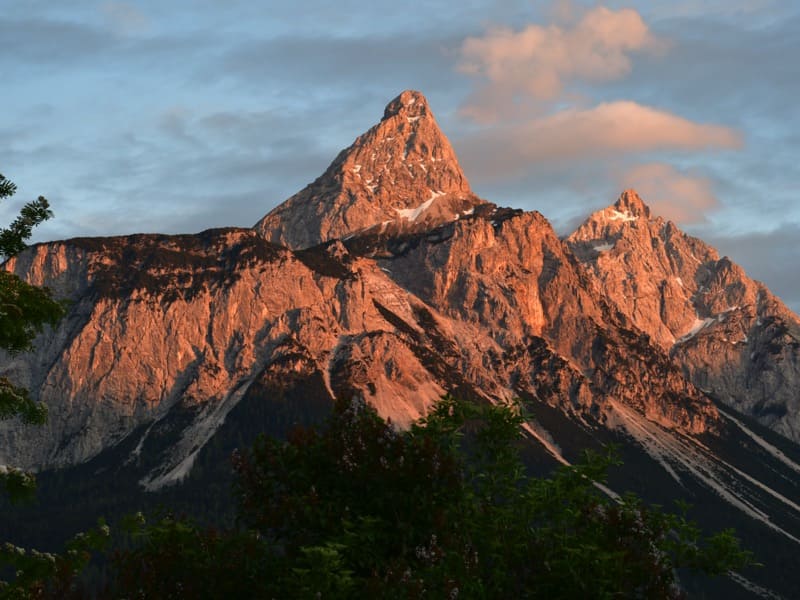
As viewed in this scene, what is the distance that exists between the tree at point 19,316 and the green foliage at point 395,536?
6.06 meters

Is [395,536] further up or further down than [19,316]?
further down

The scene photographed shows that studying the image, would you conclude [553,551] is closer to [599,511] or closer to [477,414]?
[599,511]

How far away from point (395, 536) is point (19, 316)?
15948 millimetres

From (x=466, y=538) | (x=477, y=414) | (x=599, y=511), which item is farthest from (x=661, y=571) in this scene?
(x=477, y=414)

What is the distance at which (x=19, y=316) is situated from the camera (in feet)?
111

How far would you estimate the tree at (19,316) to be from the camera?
33.0 m

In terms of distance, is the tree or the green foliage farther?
the green foliage

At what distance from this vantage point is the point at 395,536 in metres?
44.4

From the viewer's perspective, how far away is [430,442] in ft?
148

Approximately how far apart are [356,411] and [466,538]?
7091mm

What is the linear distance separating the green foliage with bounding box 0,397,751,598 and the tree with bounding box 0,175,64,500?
606cm

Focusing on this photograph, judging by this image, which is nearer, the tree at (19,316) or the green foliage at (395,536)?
the tree at (19,316)

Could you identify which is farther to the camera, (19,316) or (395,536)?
(395,536)

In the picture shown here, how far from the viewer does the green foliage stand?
138 ft
